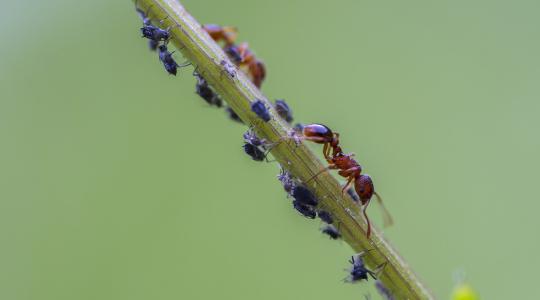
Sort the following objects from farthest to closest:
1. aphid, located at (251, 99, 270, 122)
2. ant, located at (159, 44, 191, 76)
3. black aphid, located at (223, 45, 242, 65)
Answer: black aphid, located at (223, 45, 242, 65) → ant, located at (159, 44, 191, 76) → aphid, located at (251, 99, 270, 122)

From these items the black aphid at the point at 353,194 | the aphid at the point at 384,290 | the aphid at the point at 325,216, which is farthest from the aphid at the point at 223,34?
the aphid at the point at 384,290

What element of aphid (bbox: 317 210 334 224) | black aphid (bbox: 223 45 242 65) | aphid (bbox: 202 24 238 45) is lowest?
aphid (bbox: 317 210 334 224)

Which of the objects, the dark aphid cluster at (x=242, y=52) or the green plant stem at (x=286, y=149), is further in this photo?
the dark aphid cluster at (x=242, y=52)

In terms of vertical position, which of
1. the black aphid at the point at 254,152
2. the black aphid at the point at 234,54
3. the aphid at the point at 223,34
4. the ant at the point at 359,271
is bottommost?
the ant at the point at 359,271

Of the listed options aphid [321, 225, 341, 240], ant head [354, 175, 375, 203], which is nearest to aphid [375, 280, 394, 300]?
aphid [321, 225, 341, 240]

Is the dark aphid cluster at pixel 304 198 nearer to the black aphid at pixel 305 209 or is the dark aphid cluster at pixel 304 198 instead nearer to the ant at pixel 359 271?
the black aphid at pixel 305 209

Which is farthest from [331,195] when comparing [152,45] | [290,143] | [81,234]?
[81,234]

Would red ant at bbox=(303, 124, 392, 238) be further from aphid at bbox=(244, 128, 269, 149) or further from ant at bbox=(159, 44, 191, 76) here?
ant at bbox=(159, 44, 191, 76)
